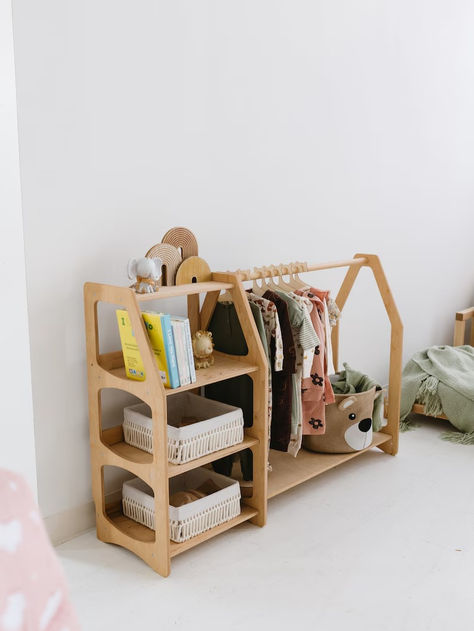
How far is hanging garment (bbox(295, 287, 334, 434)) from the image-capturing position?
8.64ft

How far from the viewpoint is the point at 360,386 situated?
9.98ft

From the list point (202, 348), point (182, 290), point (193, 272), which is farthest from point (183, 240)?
point (202, 348)

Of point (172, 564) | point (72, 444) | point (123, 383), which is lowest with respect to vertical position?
point (172, 564)

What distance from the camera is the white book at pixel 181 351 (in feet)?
7.09

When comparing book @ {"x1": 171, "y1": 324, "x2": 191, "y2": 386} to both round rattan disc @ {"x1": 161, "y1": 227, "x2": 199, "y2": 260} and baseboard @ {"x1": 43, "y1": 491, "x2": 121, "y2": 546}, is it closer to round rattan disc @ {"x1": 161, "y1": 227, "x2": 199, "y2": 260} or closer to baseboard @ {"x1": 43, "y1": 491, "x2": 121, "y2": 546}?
round rattan disc @ {"x1": 161, "y1": 227, "x2": 199, "y2": 260}

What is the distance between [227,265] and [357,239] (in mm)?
926

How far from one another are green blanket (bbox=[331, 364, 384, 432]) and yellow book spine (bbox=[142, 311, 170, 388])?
1.11 metres

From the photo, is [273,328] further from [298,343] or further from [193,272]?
[193,272]

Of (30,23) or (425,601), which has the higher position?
(30,23)

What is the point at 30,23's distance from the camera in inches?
81.1

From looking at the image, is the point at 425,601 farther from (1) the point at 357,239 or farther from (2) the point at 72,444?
(1) the point at 357,239

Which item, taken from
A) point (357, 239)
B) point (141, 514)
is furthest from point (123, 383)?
point (357, 239)

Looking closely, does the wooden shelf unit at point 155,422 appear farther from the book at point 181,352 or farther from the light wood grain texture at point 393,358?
the light wood grain texture at point 393,358

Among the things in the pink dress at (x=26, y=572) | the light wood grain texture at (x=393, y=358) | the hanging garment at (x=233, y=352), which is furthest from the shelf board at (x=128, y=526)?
the pink dress at (x=26, y=572)
